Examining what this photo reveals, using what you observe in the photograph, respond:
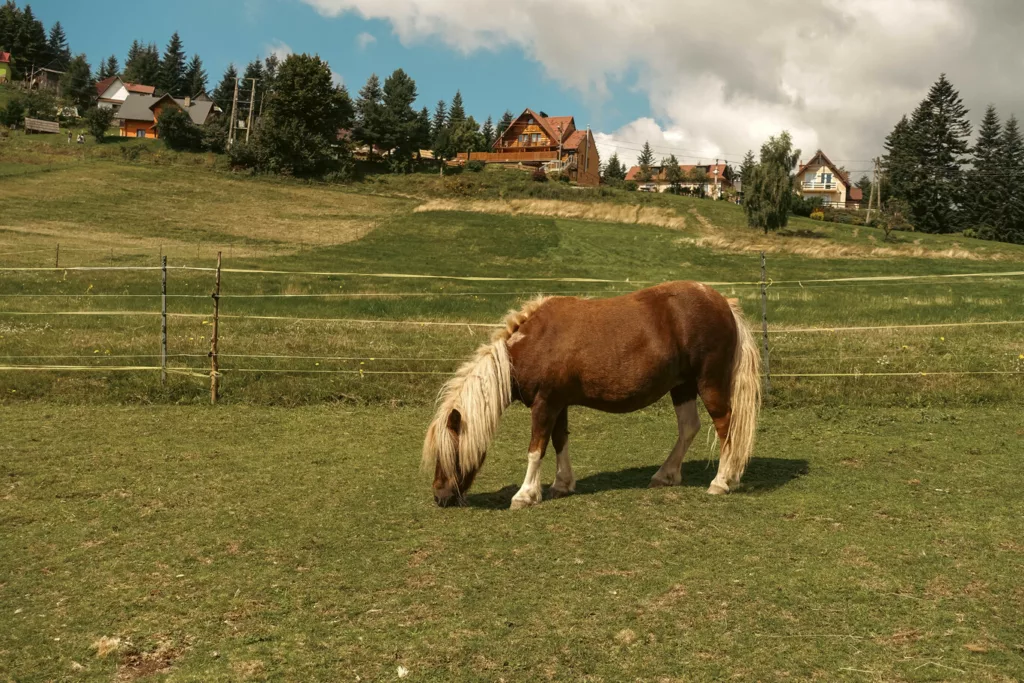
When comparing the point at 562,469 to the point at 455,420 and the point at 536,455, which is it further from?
the point at 455,420

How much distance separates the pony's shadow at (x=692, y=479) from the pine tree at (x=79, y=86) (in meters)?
90.7

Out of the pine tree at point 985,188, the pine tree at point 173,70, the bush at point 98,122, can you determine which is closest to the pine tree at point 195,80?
the pine tree at point 173,70

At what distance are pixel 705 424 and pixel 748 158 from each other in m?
81.6

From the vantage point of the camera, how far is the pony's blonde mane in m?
5.89

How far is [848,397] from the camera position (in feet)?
32.2

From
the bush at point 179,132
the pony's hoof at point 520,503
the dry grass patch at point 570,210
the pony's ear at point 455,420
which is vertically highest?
the bush at point 179,132

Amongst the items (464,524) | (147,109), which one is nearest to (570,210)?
(464,524)

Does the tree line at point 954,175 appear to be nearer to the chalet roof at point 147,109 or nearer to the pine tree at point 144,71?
the chalet roof at point 147,109

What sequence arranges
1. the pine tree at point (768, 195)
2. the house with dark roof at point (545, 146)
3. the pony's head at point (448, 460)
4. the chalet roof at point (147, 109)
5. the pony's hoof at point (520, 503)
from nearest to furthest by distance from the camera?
the pony's head at point (448, 460) → the pony's hoof at point (520, 503) → the pine tree at point (768, 195) → the house with dark roof at point (545, 146) → the chalet roof at point (147, 109)

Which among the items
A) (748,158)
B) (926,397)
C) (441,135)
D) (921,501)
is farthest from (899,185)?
(921,501)

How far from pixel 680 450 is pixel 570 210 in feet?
132

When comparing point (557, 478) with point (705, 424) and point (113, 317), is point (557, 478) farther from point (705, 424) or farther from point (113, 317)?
point (113, 317)

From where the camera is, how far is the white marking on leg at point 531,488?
→ 6.02 meters

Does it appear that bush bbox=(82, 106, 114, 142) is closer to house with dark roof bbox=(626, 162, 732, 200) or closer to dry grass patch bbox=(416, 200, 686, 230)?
dry grass patch bbox=(416, 200, 686, 230)
